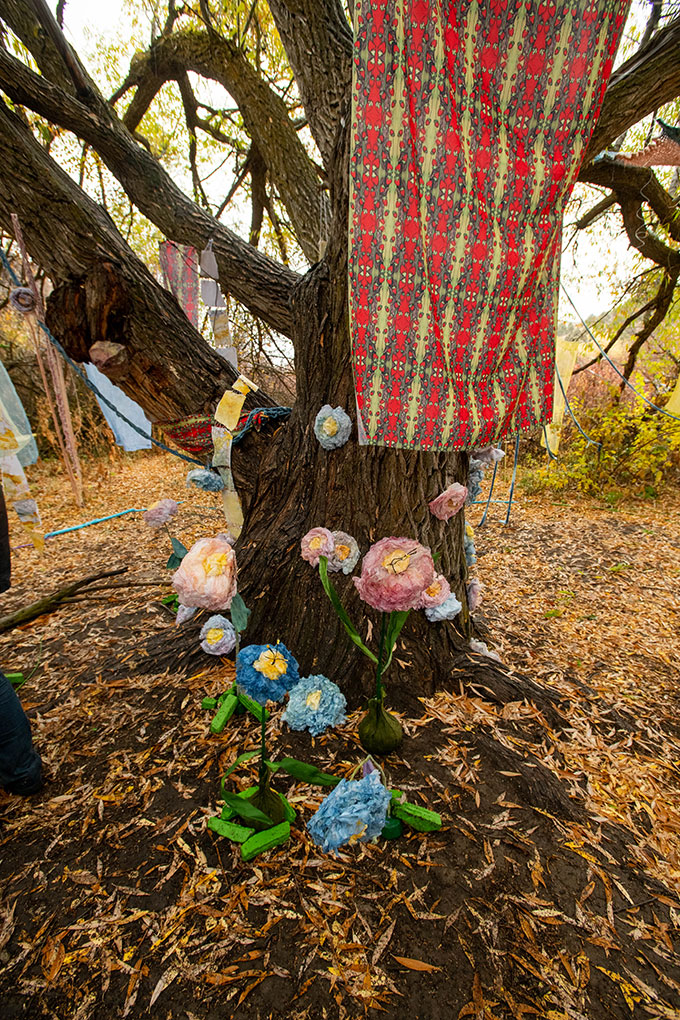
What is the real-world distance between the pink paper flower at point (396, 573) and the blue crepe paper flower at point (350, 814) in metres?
0.51

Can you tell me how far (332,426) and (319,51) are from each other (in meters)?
1.65

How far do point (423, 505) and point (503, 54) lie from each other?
135cm

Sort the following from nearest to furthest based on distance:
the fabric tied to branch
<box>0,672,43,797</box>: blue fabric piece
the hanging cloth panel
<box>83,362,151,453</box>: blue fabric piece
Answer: <box>0,672,43,797</box>: blue fabric piece < the fabric tied to branch < the hanging cloth panel < <box>83,362,151,453</box>: blue fabric piece

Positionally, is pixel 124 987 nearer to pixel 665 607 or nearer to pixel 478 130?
pixel 478 130

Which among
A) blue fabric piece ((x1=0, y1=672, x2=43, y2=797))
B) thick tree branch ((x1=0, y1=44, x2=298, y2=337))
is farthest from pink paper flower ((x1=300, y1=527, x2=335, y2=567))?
thick tree branch ((x1=0, y1=44, x2=298, y2=337))

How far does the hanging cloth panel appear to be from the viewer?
113 inches

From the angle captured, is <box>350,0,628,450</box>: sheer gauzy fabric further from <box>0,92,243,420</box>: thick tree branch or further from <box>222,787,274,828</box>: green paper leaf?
<box>222,787,274,828</box>: green paper leaf

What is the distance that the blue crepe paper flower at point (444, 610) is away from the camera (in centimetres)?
169

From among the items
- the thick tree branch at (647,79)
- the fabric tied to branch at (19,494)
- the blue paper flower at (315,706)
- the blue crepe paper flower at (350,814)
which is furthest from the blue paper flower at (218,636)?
the thick tree branch at (647,79)

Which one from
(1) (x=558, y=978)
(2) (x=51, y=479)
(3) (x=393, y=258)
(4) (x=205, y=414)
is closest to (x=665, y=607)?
(1) (x=558, y=978)

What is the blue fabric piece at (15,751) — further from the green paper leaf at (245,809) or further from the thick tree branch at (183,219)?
the thick tree branch at (183,219)

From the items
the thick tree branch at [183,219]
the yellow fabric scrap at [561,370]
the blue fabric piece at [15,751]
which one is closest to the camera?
the blue fabric piece at [15,751]

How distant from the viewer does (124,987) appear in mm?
982

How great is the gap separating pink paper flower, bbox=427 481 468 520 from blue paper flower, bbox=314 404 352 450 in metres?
0.42
